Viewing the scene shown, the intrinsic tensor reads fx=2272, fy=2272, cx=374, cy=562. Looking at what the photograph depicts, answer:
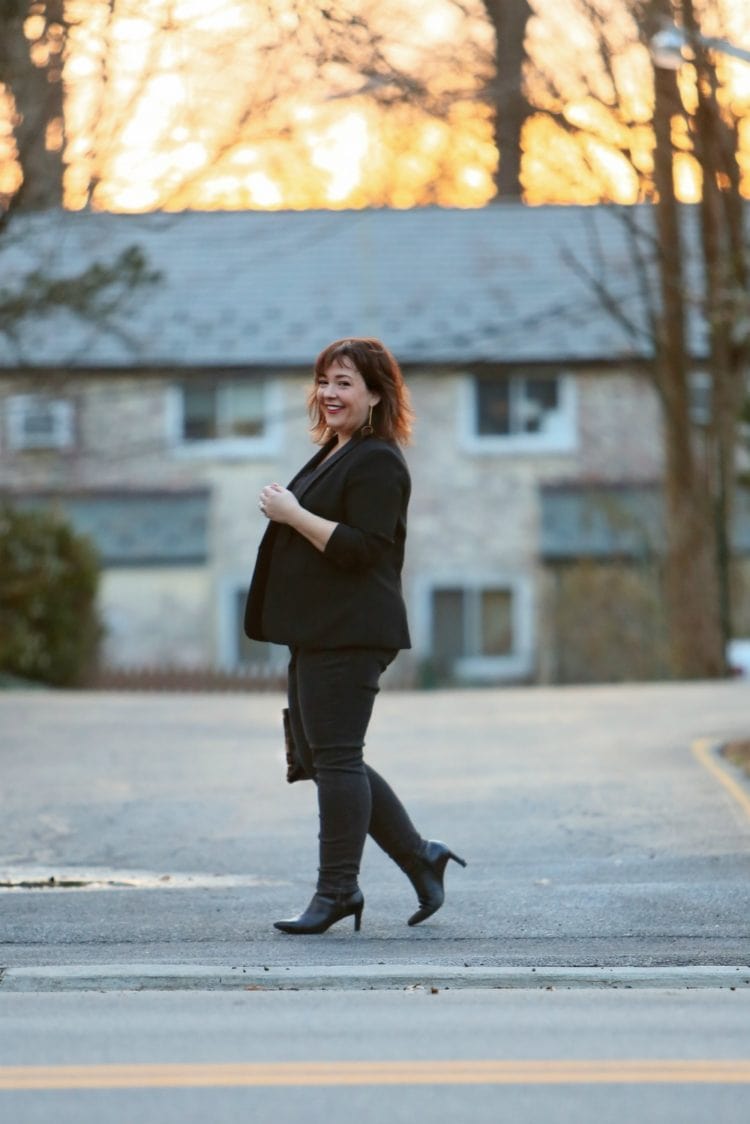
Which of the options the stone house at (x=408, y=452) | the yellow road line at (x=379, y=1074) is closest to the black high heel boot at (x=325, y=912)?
the yellow road line at (x=379, y=1074)

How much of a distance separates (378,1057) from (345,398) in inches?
103

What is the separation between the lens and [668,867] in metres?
9.41

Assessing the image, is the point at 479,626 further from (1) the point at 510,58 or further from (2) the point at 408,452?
A: (1) the point at 510,58

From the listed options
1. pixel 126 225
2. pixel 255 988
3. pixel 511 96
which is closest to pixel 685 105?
pixel 511 96

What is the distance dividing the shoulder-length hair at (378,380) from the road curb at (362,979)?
6.26ft

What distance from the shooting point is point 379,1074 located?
5684 mm

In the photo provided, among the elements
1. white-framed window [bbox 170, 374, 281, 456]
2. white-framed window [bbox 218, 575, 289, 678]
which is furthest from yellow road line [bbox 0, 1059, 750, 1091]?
white-framed window [bbox 170, 374, 281, 456]

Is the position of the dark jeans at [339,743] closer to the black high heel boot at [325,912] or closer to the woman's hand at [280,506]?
the black high heel boot at [325,912]

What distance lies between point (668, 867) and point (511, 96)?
15.5 metres

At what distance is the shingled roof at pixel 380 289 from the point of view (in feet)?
110

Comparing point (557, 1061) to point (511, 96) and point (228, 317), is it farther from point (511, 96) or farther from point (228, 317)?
point (228, 317)

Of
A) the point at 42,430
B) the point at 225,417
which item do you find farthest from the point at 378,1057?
the point at 42,430

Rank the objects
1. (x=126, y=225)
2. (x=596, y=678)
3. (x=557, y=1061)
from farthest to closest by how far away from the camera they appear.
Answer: (x=596, y=678)
(x=126, y=225)
(x=557, y=1061)

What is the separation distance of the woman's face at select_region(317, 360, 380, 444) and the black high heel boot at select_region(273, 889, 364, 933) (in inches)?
62.3
